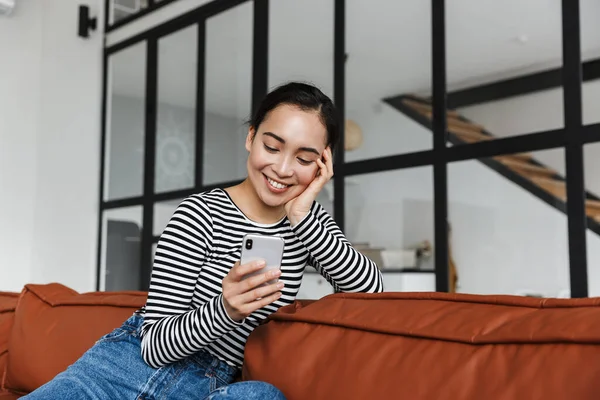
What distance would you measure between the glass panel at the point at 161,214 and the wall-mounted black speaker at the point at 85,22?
1313mm

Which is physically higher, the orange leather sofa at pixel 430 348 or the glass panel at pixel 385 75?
the glass panel at pixel 385 75

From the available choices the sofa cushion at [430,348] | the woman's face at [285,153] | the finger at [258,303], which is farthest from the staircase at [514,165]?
→ the finger at [258,303]

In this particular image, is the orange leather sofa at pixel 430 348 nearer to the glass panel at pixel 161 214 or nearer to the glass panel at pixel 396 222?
the glass panel at pixel 396 222

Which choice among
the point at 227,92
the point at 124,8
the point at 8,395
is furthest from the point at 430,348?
the point at 124,8

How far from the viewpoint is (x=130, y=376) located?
1241 millimetres

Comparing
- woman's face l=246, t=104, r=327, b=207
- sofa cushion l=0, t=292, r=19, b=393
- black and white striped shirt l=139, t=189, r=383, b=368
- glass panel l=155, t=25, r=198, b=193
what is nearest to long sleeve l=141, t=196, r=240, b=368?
black and white striped shirt l=139, t=189, r=383, b=368

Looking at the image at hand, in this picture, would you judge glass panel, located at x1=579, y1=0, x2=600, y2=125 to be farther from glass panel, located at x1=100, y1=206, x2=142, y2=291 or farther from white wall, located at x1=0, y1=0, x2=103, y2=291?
white wall, located at x1=0, y1=0, x2=103, y2=291

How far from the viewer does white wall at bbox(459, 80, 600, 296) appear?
223 cm

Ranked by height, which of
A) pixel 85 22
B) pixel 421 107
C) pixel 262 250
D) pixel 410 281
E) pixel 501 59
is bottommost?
pixel 410 281

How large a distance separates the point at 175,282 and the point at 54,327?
57cm

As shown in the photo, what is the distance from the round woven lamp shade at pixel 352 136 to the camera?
3.02 m

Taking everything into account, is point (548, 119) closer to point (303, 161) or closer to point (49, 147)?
point (303, 161)

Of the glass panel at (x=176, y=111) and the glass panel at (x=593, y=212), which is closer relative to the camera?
the glass panel at (x=593, y=212)

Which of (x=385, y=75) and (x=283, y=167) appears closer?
(x=283, y=167)
